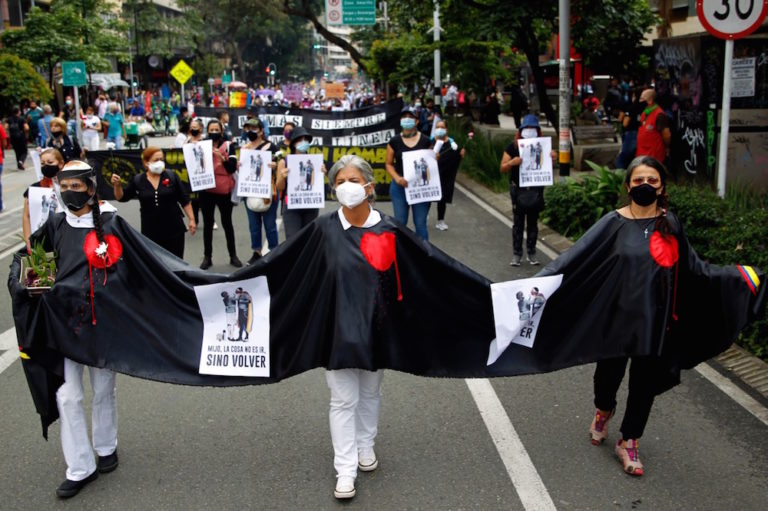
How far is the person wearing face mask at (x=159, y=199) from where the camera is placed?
892 centimetres

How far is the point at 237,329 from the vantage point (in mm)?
4973

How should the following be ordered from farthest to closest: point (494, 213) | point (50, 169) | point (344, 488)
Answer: point (494, 213) < point (50, 169) < point (344, 488)

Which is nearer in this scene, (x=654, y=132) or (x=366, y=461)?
(x=366, y=461)

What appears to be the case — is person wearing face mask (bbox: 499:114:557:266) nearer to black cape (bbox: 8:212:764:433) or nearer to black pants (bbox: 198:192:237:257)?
black pants (bbox: 198:192:237:257)

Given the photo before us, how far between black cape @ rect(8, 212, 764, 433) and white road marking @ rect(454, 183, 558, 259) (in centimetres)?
612

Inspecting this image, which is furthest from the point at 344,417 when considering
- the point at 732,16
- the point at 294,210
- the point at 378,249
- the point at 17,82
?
the point at 17,82

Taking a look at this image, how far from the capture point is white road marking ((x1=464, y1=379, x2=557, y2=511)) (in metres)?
4.67

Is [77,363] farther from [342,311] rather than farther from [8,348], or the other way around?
[8,348]

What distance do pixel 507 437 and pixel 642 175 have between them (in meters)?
1.83

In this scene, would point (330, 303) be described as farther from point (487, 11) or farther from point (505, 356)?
point (487, 11)

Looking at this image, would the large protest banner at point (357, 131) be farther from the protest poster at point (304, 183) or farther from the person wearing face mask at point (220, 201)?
the protest poster at point (304, 183)

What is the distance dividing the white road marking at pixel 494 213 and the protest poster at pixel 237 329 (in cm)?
664

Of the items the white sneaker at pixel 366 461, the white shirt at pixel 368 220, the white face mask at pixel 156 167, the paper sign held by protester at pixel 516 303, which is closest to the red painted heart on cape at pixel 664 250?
the paper sign held by protester at pixel 516 303

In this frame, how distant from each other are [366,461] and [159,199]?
15.7 feet
